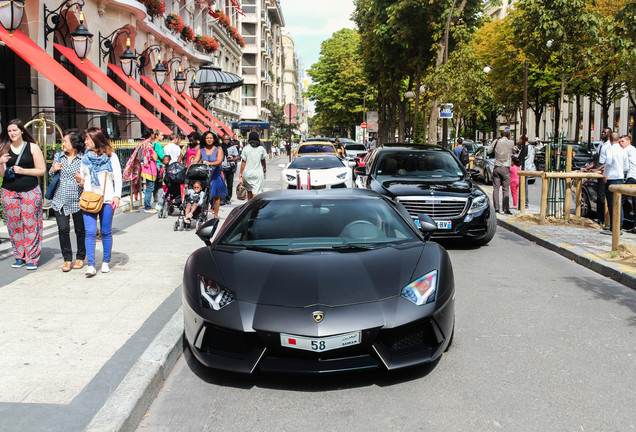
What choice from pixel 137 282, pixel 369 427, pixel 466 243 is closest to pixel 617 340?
pixel 369 427

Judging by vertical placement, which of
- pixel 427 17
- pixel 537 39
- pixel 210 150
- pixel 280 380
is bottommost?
pixel 280 380

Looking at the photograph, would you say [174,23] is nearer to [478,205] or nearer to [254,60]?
[478,205]

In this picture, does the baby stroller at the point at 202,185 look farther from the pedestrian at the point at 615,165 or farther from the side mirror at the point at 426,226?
the pedestrian at the point at 615,165

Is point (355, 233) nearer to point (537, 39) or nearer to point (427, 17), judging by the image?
point (537, 39)

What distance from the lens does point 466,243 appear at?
11055 mm

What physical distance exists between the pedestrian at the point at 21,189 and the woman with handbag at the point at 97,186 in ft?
2.10

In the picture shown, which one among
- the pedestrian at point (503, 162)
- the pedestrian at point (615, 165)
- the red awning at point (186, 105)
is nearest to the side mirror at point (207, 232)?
the pedestrian at point (615, 165)

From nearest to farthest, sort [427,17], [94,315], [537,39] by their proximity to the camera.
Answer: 1. [94,315]
2. [537,39]
3. [427,17]

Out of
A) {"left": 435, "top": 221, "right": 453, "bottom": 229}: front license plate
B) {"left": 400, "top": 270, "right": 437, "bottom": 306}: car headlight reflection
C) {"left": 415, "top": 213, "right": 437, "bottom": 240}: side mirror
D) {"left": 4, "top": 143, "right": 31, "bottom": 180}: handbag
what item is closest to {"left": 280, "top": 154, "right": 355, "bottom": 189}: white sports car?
{"left": 435, "top": 221, "right": 453, "bottom": 229}: front license plate

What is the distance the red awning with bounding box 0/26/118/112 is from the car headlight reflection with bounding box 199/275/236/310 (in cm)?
1067

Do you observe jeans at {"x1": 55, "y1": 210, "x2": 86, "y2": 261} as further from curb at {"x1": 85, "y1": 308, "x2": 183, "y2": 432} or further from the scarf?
curb at {"x1": 85, "y1": 308, "x2": 183, "y2": 432}

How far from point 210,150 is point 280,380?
8.57m

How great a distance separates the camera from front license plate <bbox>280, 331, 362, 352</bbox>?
3.93 metres

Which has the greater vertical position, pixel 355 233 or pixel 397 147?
pixel 397 147
